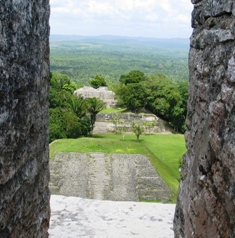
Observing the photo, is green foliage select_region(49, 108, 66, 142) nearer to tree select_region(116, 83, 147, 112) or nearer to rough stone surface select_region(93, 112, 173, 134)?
rough stone surface select_region(93, 112, 173, 134)

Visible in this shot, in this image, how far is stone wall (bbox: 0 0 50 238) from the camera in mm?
2980

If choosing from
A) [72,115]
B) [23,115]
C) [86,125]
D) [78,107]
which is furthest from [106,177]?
[23,115]

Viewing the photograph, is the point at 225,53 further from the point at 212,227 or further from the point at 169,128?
the point at 169,128

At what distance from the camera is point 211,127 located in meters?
3.56

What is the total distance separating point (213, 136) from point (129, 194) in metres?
9.85

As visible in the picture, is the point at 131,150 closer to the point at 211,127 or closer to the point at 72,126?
the point at 72,126

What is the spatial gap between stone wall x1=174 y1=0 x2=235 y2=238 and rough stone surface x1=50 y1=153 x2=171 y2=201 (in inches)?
343

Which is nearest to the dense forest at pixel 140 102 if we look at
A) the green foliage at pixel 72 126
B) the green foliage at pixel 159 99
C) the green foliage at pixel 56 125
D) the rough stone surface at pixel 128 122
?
the green foliage at pixel 159 99

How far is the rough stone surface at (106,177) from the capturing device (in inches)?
516

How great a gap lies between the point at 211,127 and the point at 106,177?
10.9m

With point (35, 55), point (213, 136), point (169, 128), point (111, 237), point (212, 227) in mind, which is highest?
point (35, 55)

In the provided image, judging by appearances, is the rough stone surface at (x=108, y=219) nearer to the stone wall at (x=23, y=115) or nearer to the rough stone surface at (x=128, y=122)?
the stone wall at (x=23, y=115)

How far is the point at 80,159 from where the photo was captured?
15469 millimetres

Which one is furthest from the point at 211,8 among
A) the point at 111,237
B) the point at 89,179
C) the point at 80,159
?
the point at 80,159
